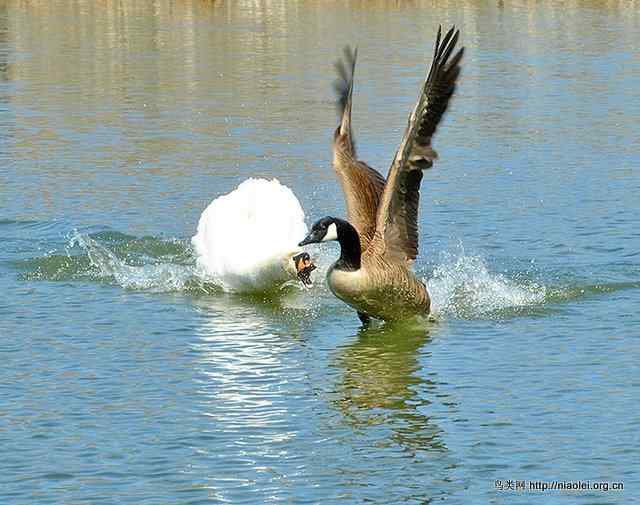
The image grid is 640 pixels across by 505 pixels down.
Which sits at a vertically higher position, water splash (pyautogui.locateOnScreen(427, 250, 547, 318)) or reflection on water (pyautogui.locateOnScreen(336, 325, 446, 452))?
→ water splash (pyautogui.locateOnScreen(427, 250, 547, 318))

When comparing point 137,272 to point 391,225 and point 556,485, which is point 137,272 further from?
point 556,485

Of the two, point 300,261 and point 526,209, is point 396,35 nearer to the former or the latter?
point 526,209

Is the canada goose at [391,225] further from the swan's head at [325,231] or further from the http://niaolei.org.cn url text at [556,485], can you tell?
the http://niaolei.org.cn url text at [556,485]

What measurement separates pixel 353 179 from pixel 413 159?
1539mm

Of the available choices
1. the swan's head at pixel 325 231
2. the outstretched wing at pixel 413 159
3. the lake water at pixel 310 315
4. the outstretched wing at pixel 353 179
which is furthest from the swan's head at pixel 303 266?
the swan's head at pixel 325 231

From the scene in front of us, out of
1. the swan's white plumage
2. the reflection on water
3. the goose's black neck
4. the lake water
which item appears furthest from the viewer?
the swan's white plumage

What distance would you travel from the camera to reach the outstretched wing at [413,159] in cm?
1048

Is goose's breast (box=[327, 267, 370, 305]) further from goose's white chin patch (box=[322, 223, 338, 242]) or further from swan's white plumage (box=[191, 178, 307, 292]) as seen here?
swan's white plumage (box=[191, 178, 307, 292])

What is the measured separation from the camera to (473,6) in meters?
40.7

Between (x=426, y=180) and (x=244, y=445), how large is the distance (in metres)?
9.18

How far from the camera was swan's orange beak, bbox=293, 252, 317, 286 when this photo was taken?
12.2 m

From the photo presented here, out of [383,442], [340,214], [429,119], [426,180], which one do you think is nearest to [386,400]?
[383,442]

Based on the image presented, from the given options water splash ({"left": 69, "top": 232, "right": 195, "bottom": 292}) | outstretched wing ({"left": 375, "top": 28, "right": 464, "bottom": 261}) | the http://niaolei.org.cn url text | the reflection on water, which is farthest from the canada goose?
the http://niaolei.org.cn url text

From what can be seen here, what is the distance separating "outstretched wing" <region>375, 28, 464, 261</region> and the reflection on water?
26.3 inches
